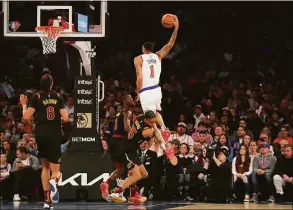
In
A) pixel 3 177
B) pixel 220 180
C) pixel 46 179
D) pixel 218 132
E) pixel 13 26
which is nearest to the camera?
pixel 46 179

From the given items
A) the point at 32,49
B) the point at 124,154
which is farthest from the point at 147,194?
the point at 32,49

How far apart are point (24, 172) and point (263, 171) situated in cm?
529

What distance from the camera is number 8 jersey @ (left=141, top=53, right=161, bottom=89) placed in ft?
46.5

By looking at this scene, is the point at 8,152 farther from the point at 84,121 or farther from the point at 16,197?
the point at 84,121

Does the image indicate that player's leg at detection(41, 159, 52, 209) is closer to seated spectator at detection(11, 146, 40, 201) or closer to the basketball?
the basketball

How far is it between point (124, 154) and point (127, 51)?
13.0 meters

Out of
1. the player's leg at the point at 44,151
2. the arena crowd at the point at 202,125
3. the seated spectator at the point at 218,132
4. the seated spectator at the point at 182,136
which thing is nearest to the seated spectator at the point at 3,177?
the arena crowd at the point at 202,125

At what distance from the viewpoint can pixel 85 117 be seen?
17.8m

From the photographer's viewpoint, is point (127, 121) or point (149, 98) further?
point (127, 121)

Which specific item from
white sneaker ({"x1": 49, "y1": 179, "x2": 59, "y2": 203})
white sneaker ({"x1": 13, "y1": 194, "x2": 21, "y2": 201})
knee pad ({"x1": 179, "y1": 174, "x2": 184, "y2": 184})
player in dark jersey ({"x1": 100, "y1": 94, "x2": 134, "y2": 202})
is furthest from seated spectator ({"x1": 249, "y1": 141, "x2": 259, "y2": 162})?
white sneaker ({"x1": 49, "y1": 179, "x2": 59, "y2": 203})

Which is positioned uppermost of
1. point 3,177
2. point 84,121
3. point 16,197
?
point 84,121

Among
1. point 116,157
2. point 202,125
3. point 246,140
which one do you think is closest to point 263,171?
point 246,140

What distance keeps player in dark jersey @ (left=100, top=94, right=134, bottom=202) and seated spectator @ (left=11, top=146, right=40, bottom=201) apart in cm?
370

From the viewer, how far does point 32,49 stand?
27219mm
